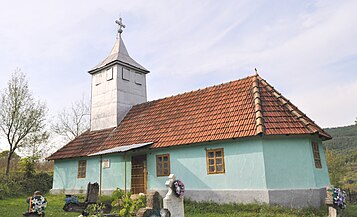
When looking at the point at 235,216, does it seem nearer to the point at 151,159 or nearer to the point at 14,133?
the point at 151,159

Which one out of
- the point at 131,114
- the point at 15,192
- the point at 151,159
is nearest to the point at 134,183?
the point at 151,159

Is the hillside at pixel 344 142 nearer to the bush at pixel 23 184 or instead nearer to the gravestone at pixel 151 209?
the bush at pixel 23 184

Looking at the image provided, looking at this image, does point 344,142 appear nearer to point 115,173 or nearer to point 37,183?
point 115,173

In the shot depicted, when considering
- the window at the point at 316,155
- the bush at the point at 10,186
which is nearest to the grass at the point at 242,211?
the window at the point at 316,155

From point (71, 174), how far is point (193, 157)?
32.1 ft

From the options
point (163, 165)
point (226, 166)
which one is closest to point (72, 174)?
point (163, 165)

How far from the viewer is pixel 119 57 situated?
2097 cm

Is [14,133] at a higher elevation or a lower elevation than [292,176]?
higher

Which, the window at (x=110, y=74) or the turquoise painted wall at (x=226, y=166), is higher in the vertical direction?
the window at (x=110, y=74)

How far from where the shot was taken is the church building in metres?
11.7

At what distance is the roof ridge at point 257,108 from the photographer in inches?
454

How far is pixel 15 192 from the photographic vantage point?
19.2 metres

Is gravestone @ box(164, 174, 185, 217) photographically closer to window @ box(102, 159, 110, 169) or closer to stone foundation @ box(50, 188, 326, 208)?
stone foundation @ box(50, 188, 326, 208)

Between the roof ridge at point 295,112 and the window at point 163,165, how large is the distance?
631 centimetres
